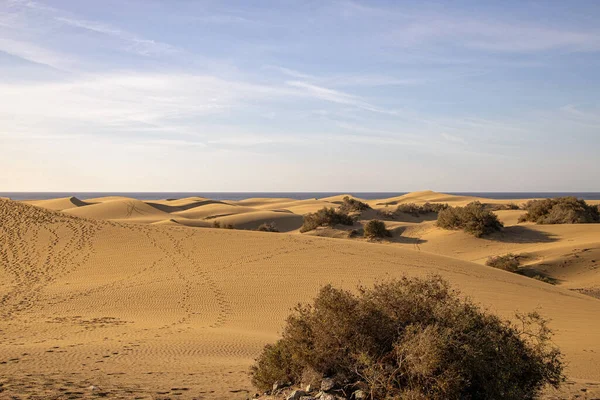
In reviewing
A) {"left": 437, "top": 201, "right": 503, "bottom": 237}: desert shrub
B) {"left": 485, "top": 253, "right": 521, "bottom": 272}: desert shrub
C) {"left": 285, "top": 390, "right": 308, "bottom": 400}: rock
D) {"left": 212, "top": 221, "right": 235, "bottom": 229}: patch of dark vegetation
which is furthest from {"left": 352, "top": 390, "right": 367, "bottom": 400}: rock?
{"left": 212, "top": 221, "right": 235, "bottom": 229}: patch of dark vegetation

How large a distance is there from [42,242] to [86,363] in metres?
16.8

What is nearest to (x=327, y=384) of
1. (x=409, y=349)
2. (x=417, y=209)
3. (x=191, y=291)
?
(x=409, y=349)

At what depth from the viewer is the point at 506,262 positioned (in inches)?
1000

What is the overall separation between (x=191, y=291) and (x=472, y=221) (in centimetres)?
2019

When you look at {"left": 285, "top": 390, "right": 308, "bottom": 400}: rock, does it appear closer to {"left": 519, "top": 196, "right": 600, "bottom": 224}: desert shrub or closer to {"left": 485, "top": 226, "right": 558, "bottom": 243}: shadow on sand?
{"left": 485, "top": 226, "right": 558, "bottom": 243}: shadow on sand

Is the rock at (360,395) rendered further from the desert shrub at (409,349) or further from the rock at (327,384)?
the rock at (327,384)

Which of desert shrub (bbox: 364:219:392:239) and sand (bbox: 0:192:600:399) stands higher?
desert shrub (bbox: 364:219:392:239)

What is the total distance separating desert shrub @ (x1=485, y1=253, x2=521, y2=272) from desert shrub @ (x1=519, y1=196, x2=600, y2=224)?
942cm

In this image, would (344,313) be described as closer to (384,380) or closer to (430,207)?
(384,380)

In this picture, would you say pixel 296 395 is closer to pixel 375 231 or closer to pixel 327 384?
pixel 327 384

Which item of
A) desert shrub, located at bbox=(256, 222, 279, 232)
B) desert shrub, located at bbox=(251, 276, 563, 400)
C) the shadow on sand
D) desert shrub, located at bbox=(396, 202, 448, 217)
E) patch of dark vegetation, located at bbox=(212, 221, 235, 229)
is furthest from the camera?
desert shrub, located at bbox=(396, 202, 448, 217)

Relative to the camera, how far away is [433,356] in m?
6.05

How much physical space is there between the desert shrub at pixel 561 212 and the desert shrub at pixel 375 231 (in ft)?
34.3

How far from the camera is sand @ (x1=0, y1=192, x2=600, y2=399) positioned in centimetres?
920
